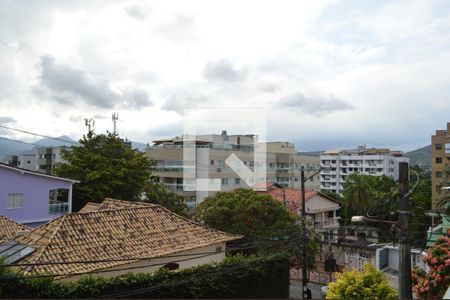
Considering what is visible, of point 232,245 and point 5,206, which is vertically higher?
point 5,206

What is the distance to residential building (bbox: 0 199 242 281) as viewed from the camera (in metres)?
12.4

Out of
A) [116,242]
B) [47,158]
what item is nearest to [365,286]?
[116,242]

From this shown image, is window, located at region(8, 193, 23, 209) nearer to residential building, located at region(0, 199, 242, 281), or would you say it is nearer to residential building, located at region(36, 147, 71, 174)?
residential building, located at region(0, 199, 242, 281)

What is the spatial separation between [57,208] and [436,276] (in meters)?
22.7

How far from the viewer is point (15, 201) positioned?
22.3 m

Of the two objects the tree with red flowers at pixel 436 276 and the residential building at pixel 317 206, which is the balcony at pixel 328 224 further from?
the tree with red flowers at pixel 436 276

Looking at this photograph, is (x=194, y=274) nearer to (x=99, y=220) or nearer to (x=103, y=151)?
(x=99, y=220)

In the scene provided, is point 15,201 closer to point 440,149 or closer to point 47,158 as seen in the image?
point 47,158

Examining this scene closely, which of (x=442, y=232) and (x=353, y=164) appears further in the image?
(x=353, y=164)

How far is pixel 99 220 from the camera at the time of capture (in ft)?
50.2

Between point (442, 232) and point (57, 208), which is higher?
point (442, 232)

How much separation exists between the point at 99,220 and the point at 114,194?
1140 cm

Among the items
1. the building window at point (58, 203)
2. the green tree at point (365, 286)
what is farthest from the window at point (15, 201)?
the green tree at point (365, 286)

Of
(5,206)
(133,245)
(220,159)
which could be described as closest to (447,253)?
(133,245)
